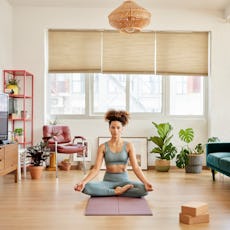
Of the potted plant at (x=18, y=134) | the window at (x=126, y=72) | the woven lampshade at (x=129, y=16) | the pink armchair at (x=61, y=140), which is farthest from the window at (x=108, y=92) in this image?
the woven lampshade at (x=129, y=16)

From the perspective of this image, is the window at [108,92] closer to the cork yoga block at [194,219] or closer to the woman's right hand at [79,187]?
the woman's right hand at [79,187]

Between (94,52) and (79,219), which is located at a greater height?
(94,52)

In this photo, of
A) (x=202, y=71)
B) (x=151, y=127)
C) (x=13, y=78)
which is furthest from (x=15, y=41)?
(x=202, y=71)

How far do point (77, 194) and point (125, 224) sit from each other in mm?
1413

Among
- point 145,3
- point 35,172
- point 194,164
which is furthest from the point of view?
point 145,3

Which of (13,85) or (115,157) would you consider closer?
(115,157)

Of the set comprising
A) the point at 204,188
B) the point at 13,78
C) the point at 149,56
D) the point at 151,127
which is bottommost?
the point at 204,188

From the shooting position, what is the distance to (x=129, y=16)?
466cm

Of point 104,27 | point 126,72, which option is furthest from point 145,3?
point 126,72

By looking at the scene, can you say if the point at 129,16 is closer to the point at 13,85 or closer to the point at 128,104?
the point at 13,85

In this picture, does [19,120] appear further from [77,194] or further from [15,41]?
[77,194]

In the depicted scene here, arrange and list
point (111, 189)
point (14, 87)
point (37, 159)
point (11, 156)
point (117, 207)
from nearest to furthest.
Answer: point (117, 207) < point (111, 189) < point (11, 156) < point (37, 159) < point (14, 87)

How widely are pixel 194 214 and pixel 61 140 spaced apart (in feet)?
11.6

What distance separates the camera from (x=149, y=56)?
7.14 m
